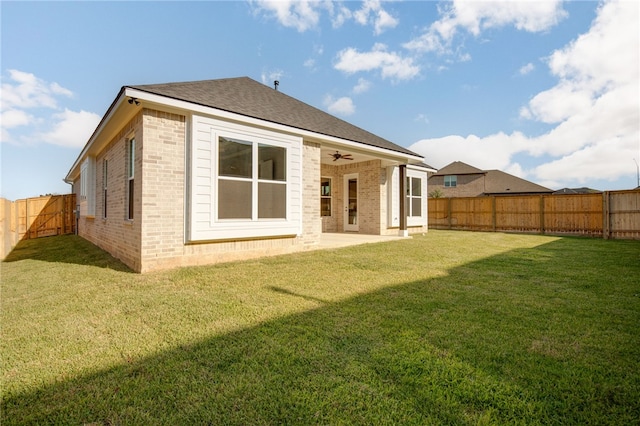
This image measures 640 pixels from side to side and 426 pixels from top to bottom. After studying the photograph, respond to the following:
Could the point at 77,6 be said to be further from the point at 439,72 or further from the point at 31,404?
the point at 439,72

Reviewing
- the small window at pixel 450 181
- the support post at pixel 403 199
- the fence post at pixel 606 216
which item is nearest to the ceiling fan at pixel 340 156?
the support post at pixel 403 199

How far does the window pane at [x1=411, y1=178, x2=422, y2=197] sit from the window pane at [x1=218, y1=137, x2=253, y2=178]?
30.0 feet

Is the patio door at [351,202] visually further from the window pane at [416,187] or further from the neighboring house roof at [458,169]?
the neighboring house roof at [458,169]

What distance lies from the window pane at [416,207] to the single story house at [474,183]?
21427 millimetres

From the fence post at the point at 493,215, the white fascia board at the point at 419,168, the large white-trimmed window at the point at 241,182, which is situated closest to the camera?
the large white-trimmed window at the point at 241,182

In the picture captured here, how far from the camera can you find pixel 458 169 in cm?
3600

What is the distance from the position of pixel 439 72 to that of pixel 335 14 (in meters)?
5.85

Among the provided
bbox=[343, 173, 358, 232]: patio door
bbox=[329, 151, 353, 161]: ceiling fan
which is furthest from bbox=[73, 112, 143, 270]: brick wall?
bbox=[343, 173, 358, 232]: patio door

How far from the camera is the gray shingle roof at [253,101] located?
20.2 feet

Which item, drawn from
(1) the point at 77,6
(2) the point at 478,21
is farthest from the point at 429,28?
(1) the point at 77,6

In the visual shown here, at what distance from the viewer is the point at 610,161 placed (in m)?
43.6

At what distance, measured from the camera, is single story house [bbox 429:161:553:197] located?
33.0 metres

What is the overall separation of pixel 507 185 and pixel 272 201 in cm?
3528

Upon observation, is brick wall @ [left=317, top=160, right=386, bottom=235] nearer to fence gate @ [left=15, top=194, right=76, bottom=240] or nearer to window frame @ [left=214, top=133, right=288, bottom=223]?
window frame @ [left=214, top=133, right=288, bottom=223]
